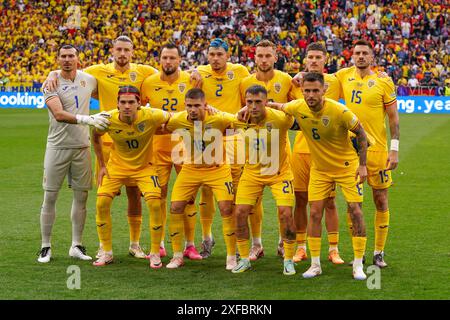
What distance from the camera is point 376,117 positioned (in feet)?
27.6

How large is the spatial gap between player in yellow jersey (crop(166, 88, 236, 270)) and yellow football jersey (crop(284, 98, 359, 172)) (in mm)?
840

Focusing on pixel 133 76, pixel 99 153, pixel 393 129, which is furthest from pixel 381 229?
pixel 133 76

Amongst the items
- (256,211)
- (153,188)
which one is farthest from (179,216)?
(256,211)

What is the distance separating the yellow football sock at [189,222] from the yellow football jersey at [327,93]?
4.60 ft

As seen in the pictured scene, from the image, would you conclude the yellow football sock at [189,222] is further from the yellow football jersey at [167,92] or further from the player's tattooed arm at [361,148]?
the player's tattooed arm at [361,148]

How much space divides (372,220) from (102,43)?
30481mm

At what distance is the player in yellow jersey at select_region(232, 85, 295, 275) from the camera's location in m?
8.13

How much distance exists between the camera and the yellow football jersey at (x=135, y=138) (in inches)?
329

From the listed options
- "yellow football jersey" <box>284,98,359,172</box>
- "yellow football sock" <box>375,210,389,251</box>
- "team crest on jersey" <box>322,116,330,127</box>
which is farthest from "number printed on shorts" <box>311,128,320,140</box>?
"yellow football sock" <box>375,210,389,251</box>

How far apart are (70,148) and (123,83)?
97 cm

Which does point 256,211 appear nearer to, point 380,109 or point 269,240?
point 269,240

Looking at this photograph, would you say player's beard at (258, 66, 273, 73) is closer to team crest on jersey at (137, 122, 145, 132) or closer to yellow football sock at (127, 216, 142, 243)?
team crest on jersey at (137, 122, 145, 132)

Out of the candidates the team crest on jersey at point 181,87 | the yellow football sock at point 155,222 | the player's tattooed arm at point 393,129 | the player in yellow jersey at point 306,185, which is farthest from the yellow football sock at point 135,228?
the player's tattooed arm at point 393,129

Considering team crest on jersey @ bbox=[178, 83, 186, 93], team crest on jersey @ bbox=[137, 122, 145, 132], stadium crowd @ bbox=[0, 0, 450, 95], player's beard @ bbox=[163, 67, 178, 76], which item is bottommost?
stadium crowd @ bbox=[0, 0, 450, 95]
